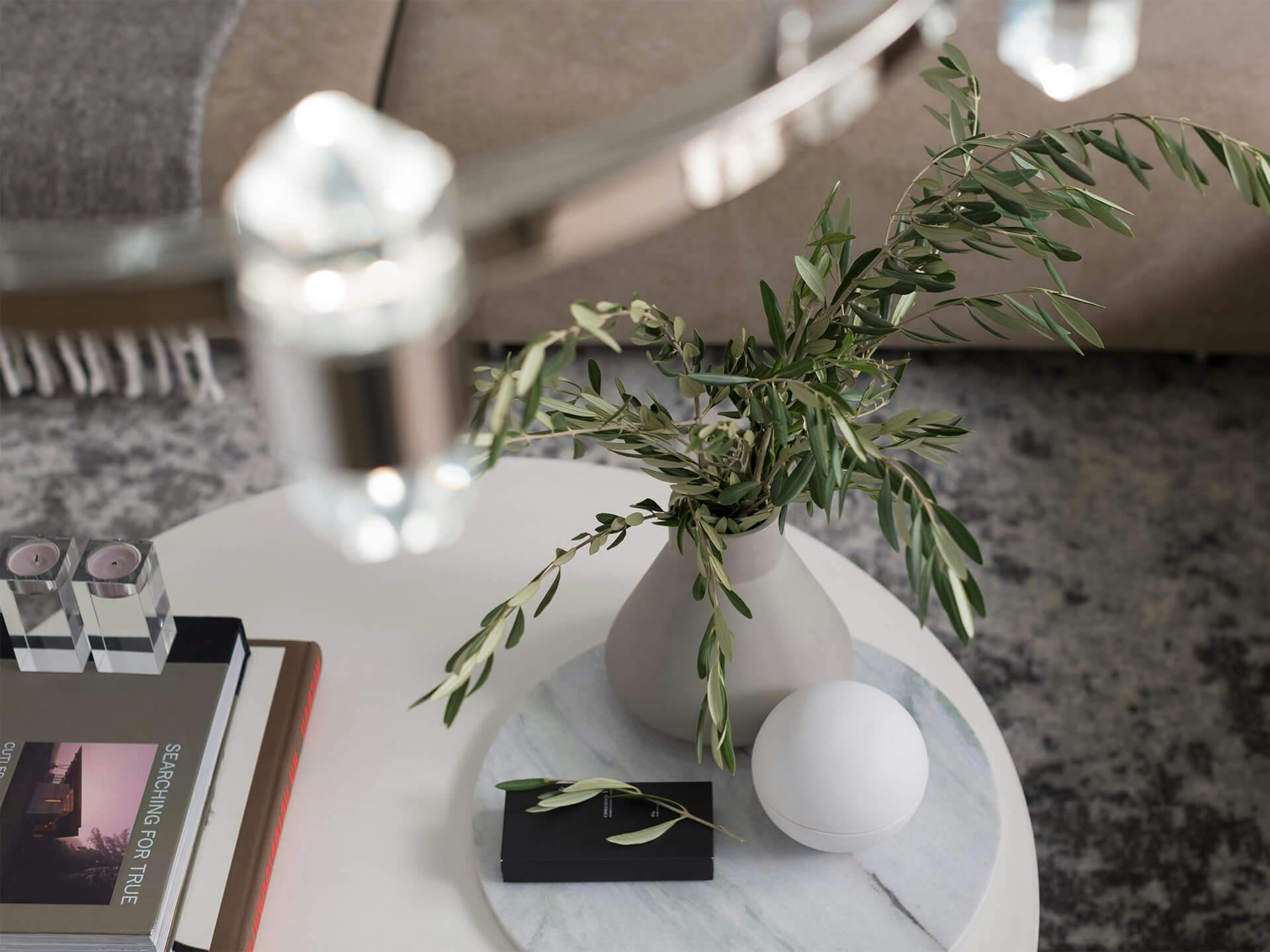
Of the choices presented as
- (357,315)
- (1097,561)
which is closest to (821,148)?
(1097,561)

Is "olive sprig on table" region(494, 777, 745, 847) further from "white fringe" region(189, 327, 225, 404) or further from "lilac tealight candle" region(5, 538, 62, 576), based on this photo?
"white fringe" region(189, 327, 225, 404)

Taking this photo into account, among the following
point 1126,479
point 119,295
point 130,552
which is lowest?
point 130,552

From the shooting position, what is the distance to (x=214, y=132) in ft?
5.00

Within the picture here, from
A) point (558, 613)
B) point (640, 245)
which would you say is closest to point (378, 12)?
point (640, 245)

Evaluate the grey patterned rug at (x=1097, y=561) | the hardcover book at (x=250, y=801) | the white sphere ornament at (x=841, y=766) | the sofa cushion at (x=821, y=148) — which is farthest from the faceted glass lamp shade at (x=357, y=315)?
the sofa cushion at (x=821, y=148)

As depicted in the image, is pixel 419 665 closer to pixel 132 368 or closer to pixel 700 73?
pixel 700 73

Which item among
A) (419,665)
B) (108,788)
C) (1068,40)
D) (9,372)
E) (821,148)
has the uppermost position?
(821,148)

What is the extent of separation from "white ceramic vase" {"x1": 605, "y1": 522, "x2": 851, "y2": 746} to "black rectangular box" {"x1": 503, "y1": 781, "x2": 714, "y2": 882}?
0.21 feet

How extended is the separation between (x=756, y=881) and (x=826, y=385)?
0.34 m

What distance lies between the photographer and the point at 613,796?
798 millimetres

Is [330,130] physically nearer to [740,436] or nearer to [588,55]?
[740,436]

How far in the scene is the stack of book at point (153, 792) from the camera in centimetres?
74

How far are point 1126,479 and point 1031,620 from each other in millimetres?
297

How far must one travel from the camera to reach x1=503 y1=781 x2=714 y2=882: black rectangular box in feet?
2.51
